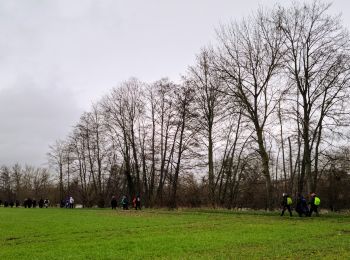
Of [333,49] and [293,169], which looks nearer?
[333,49]

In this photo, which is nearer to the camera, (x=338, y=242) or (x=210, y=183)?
(x=338, y=242)

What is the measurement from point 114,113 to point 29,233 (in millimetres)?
43283

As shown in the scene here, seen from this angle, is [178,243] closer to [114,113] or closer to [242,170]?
[242,170]

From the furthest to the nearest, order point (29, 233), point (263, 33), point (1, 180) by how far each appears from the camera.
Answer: point (1, 180)
point (263, 33)
point (29, 233)

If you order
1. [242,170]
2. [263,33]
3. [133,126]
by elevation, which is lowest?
[242,170]

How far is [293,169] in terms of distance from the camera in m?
60.7

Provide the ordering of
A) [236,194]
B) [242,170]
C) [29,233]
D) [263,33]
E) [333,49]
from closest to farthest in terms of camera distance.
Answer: [29,233]
[333,49]
[263,33]
[242,170]
[236,194]

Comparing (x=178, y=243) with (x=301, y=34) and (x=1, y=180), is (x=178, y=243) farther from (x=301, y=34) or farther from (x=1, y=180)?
(x=1, y=180)

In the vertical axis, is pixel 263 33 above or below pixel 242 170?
above

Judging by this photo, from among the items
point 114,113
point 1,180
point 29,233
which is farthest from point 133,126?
point 1,180

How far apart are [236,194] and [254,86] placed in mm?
24788

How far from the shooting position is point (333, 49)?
112 ft

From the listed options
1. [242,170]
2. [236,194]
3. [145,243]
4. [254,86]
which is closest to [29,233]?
[145,243]

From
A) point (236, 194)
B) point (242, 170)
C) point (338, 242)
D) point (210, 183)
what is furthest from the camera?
point (236, 194)
